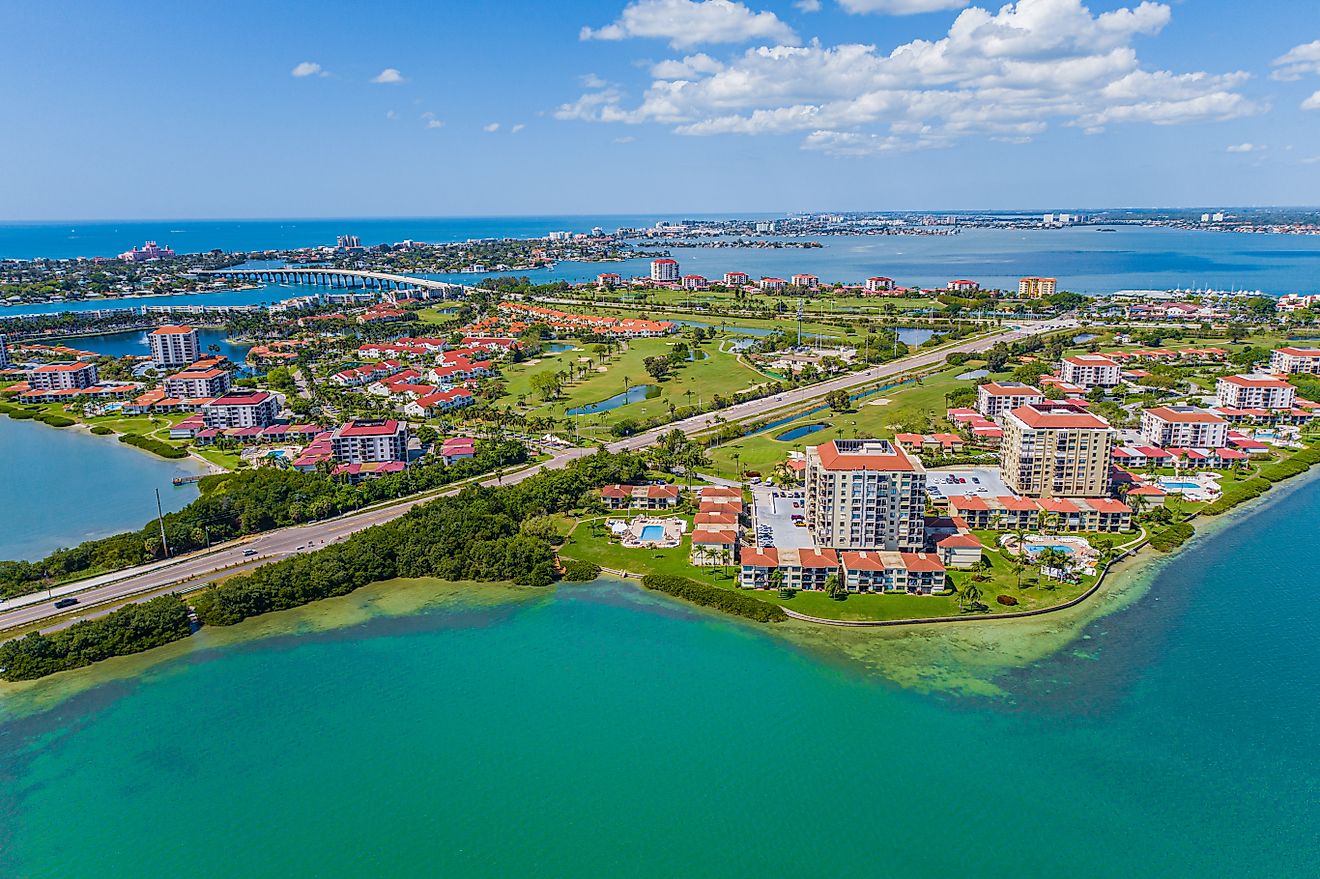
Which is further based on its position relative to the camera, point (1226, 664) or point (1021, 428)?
point (1021, 428)

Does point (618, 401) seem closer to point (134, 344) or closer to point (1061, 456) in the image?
point (1061, 456)

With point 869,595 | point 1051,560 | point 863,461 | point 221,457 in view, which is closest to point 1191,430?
point 1051,560

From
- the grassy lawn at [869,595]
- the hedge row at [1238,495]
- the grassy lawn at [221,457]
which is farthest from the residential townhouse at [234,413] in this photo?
the hedge row at [1238,495]

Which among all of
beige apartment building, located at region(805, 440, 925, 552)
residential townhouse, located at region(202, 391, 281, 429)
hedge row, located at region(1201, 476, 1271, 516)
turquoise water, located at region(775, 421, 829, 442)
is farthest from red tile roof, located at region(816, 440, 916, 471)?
residential townhouse, located at region(202, 391, 281, 429)

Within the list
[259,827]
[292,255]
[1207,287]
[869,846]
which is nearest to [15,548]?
[259,827]

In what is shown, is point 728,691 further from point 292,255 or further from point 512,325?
point 292,255

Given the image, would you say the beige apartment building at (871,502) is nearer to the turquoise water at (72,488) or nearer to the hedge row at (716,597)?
the hedge row at (716,597)
